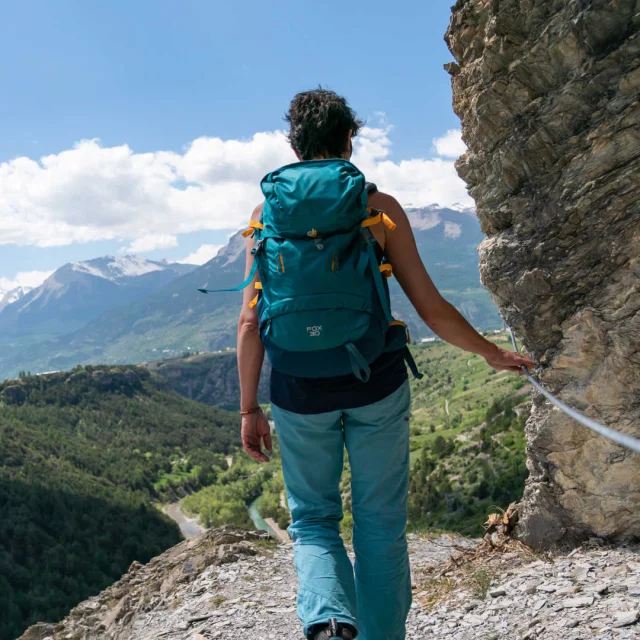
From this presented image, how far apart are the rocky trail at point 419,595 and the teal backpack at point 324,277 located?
9.18 feet

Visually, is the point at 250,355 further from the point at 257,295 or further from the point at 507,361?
the point at 507,361

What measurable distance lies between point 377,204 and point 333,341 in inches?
33.5

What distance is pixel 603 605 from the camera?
4023mm

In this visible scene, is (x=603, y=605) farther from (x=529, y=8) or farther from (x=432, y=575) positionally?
(x=529, y=8)

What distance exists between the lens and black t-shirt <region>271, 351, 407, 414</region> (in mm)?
2904

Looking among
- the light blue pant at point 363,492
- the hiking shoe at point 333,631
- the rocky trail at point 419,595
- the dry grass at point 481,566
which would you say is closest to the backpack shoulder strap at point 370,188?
the light blue pant at point 363,492

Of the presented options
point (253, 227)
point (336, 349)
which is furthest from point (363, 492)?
point (253, 227)

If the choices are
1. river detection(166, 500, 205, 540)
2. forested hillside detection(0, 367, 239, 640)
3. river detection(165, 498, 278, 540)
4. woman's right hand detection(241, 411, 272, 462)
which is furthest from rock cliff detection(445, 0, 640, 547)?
river detection(166, 500, 205, 540)

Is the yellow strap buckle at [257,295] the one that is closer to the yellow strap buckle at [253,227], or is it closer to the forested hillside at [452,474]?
the yellow strap buckle at [253,227]

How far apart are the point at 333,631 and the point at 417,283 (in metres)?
1.85

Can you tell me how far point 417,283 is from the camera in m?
3.13

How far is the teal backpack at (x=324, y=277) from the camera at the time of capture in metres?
2.76

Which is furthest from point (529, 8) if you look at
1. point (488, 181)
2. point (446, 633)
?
point (446, 633)

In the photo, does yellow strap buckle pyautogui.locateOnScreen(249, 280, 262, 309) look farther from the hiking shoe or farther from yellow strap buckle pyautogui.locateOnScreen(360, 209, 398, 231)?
the hiking shoe
